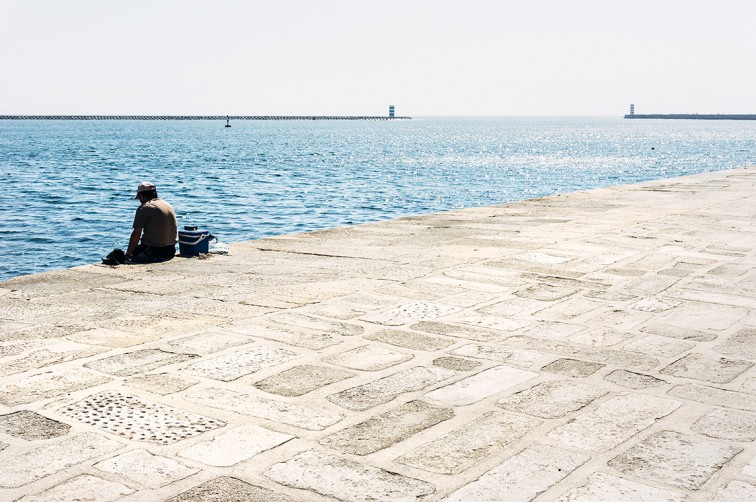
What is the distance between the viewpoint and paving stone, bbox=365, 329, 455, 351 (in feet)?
18.5

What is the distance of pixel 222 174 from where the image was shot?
5047 cm

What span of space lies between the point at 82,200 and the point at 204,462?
31439 mm

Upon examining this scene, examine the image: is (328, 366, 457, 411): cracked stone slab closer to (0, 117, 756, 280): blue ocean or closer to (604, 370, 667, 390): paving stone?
(604, 370, 667, 390): paving stone

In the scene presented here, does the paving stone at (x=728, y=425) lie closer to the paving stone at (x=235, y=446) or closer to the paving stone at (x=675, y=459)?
the paving stone at (x=675, y=459)

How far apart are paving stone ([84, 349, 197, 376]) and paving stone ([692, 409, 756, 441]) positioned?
9.97 feet

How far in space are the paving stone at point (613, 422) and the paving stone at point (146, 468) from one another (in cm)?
177

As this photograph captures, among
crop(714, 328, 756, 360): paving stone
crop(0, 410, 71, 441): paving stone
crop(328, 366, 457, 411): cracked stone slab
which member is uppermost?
crop(0, 410, 71, 441): paving stone

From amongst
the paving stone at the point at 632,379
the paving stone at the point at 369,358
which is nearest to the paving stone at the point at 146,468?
the paving stone at the point at 369,358

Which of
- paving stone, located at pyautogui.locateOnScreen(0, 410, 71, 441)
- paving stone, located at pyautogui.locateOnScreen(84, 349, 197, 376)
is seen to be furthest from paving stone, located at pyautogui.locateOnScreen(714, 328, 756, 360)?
paving stone, located at pyautogui.locateOnScreen(0, 410, 71, 441)

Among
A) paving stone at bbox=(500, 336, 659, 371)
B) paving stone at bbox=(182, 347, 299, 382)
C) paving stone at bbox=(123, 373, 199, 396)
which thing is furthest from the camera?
paving stone at bbox=(500, 336, 659, 371)

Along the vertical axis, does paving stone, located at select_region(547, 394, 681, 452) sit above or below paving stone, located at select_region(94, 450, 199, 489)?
below

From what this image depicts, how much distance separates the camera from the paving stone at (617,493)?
3.41 metres

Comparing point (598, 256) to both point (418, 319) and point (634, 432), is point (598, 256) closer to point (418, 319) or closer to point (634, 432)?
point (418, 319)

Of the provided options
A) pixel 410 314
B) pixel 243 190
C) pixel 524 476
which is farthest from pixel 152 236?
pixel 243 190
